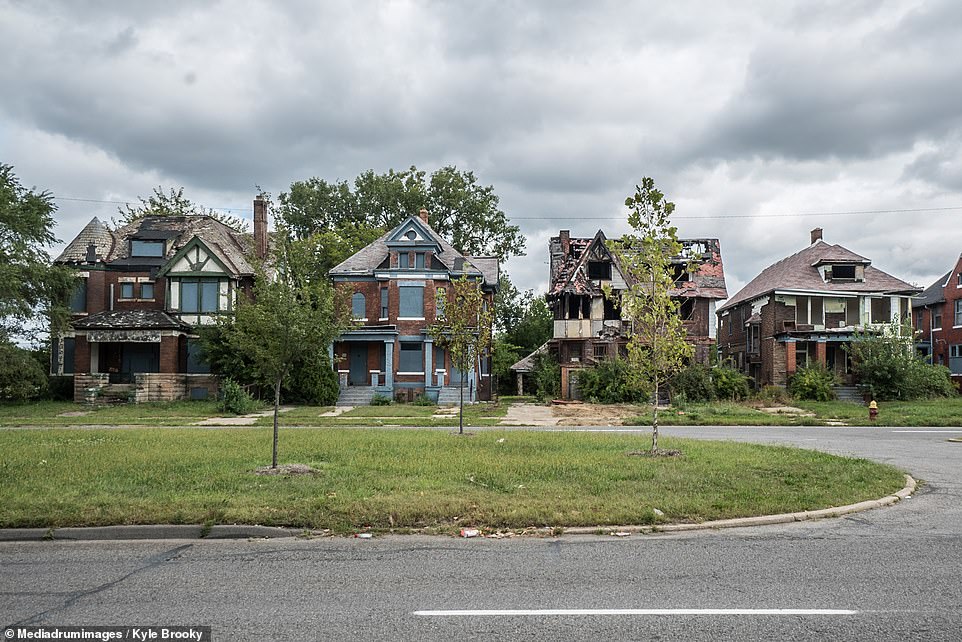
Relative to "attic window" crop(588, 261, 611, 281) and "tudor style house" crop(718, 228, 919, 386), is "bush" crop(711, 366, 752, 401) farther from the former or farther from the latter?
"attic window" crop(588, 261, 611, 281)

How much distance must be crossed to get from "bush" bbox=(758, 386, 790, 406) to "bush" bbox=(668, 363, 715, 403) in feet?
8.65

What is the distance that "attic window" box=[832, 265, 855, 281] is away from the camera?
4472cm

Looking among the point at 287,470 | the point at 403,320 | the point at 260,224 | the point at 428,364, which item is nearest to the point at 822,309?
the point at 428,364

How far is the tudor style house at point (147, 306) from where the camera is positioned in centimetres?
3862

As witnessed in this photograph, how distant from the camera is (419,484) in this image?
38.1 feet

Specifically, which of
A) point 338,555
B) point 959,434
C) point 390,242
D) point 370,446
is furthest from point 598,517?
point 390,242

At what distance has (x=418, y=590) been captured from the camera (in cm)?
702

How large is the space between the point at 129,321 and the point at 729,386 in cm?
3032

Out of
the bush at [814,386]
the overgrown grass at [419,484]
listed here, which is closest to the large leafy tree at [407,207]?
the bush at [814,386]

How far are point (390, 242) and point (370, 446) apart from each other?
993 inches

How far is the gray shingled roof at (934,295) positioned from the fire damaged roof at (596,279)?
16694 mm

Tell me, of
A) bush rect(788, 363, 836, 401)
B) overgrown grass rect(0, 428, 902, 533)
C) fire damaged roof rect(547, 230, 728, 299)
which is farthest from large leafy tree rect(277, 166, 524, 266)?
overgrown grass rect(0, 428, 902, 533)

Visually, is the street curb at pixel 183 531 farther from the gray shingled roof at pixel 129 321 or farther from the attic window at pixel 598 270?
the attic window at pixel 598 270

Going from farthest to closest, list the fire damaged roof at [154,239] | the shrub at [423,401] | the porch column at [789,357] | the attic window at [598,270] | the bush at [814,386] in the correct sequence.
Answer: the attic window at [598,270] → the porch column at [789,357] → the fire damaged roof at [154,239] → the bush at [814,386] → the shrub at [423,401]
